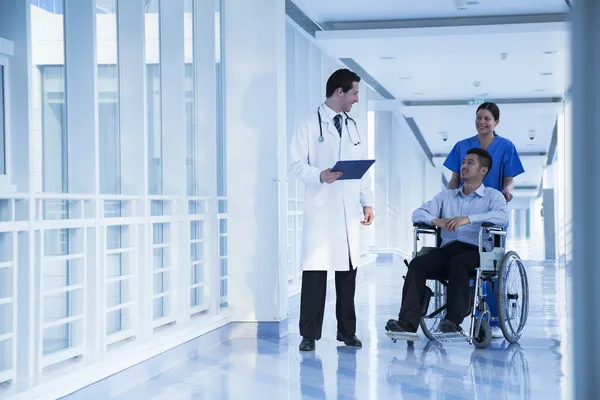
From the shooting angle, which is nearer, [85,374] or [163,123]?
[85,374]

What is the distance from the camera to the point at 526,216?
41.9 metres

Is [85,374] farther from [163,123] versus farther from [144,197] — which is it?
[163,123]

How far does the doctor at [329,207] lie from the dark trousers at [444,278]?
0.26 metres

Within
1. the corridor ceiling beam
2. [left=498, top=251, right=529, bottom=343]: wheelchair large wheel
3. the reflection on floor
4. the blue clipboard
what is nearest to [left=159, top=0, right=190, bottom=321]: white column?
the reflection on floor

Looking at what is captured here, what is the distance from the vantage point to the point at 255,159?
416 cm

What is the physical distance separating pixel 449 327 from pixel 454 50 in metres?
4.49

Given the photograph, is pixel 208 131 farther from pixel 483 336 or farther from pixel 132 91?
pixel 483 336

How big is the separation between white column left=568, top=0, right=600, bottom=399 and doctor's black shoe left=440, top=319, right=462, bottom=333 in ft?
10.1

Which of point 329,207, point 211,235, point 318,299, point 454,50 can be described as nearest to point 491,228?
point 329,207

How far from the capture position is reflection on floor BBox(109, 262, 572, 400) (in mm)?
2842

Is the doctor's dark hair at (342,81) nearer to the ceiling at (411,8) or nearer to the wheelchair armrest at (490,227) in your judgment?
the wheelchair armrest at (490,227)

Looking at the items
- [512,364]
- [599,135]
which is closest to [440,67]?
[512,364]

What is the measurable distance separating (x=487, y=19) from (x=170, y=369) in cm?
475

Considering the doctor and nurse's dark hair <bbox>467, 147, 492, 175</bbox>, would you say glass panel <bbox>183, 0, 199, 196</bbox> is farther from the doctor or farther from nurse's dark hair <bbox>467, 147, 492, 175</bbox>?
nurse's dark hair <bbox>467, 147, 492, 175</bbox>
